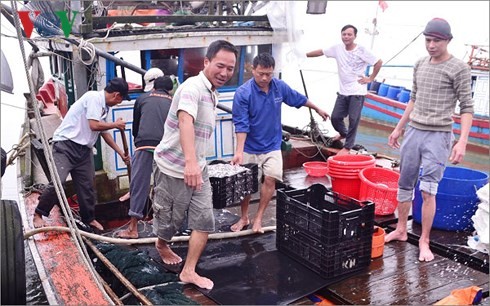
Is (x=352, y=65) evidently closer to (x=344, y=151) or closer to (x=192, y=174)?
(x=344, y=151)

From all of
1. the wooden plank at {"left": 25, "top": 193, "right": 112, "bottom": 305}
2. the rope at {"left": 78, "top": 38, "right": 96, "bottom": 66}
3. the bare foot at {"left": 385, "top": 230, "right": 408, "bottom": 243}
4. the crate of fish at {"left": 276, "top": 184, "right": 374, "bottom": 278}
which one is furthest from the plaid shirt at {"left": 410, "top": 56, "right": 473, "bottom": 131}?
the rope at {"left": 78, "top": 38, "right": 96, "bottom": 66}

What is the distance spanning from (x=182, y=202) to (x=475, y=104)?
18.4 m

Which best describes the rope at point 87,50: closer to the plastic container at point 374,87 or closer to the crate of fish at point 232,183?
the crate of fish at point 232,183

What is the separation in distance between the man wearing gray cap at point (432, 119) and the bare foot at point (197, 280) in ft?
6.87

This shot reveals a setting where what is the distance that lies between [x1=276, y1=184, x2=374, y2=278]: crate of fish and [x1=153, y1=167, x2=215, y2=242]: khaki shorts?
2.86 feet

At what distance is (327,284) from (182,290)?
48.8 inches

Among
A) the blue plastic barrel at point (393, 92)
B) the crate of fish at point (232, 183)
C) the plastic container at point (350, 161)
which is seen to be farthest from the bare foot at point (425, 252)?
the blue plastic barrel at point (393, 92)

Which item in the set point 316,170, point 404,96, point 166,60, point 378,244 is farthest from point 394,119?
point 378,244

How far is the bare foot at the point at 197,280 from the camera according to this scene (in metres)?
4.09

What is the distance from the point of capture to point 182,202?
13.4 feet

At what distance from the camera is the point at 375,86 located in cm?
2431

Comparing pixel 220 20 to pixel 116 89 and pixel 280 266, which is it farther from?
pixel 280 266

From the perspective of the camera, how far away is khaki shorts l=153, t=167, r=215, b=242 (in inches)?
160

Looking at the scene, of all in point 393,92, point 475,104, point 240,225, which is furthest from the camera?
point 393,92
